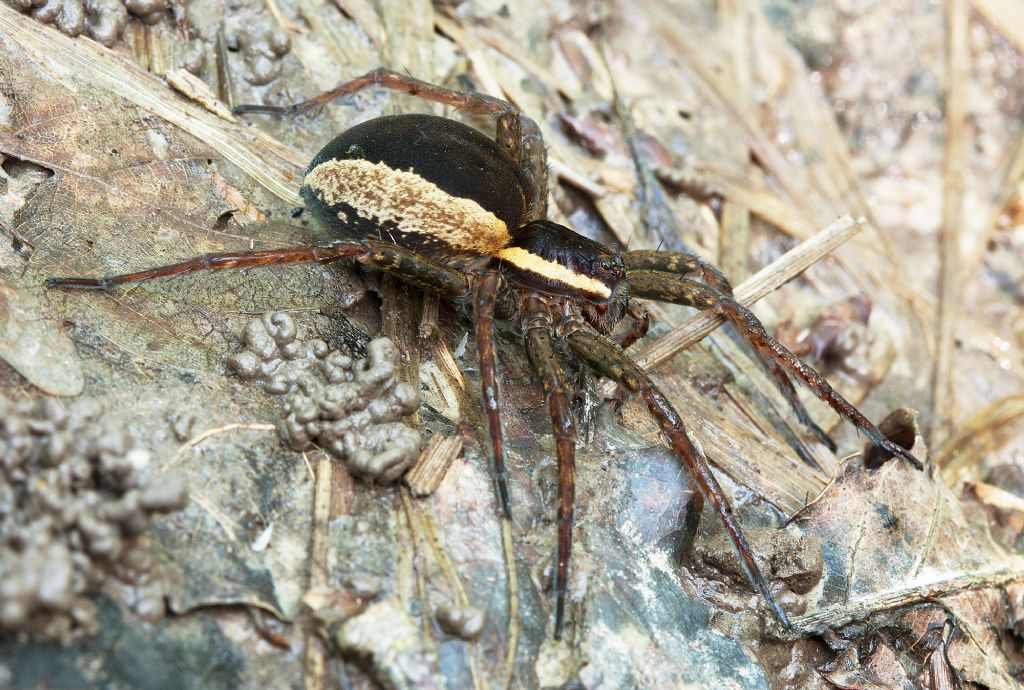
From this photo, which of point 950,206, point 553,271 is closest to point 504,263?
point 553,271

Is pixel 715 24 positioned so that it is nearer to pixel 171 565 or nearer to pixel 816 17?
pixel 816 17

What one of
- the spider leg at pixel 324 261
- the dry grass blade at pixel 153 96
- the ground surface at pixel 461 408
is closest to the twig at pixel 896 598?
the ground surface at pixel 461 408

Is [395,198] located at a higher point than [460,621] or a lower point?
higher

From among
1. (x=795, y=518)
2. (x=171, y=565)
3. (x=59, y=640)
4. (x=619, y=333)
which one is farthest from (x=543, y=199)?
(x=59, y=640)

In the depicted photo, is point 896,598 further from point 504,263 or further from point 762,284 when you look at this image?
point 504,263

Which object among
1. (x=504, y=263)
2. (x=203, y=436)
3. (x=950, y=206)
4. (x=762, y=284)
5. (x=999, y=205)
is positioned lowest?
(x=203, y=436)

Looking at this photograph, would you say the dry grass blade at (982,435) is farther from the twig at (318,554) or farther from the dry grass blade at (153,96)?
the dry grass blade at (153,96)
